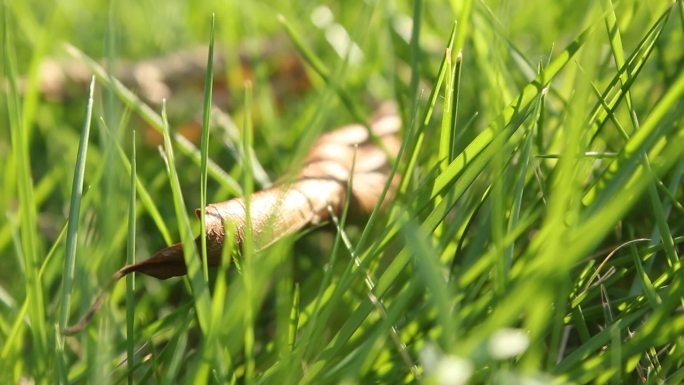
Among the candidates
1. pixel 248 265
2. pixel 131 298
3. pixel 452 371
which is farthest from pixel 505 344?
pixel 131 298

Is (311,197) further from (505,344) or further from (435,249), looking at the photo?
(505,344)

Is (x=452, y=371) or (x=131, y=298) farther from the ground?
(x=131, y=298)

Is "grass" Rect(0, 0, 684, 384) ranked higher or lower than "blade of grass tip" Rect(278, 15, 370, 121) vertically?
lower

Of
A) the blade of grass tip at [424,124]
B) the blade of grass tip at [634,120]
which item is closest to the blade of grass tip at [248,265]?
the blade of grass tip at [424,124]

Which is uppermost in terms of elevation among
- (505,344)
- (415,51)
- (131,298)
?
(415,51)

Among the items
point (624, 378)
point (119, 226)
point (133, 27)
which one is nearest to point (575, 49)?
point (624, 378)

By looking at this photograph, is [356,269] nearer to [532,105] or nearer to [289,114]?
[532,105]

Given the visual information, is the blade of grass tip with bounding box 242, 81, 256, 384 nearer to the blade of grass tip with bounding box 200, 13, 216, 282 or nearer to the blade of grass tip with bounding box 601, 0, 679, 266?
the blade of grass tip with bounding box 200, 13, 216, 282

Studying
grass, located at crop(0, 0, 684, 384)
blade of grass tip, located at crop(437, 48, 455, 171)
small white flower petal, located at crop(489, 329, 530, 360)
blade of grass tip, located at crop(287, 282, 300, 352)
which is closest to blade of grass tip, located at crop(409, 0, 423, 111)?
grass, located at crop(0, 0, 684, 384)
